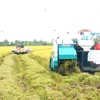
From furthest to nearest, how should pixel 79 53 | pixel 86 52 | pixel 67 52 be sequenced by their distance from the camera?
1. pixel 79 53
2. pixel 86 52
3. pixel 67 52

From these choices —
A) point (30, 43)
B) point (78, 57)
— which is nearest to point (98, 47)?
point (78, 57)

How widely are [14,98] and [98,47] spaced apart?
29.5ft

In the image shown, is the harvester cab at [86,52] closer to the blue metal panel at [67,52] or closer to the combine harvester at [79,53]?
the combine harvester at [79,53]

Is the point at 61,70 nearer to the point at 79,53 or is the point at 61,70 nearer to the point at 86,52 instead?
the point at 79,53

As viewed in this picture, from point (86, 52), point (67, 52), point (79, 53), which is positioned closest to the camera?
point (67, 52)

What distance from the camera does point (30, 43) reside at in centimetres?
8831

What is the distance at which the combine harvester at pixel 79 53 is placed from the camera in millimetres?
18094

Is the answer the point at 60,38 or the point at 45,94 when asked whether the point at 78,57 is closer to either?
the point at 60,38

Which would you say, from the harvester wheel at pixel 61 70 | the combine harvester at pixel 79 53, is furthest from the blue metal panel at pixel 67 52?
the harvester wheel at pixel 61 70

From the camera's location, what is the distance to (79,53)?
63.5 ft

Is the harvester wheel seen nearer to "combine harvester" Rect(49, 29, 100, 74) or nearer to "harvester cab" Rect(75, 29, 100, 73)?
"combine harvester" Rect(49, 29, 100, 74)

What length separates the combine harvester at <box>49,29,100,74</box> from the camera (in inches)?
712

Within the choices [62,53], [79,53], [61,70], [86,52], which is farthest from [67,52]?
[86,52]

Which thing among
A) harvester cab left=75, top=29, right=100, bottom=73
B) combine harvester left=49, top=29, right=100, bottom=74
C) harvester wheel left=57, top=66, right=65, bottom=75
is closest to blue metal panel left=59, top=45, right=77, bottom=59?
combine harvester left=49, top=29, right=100, bottom=74
